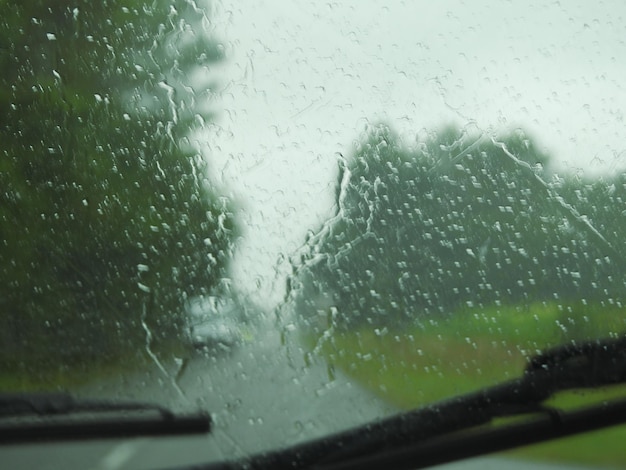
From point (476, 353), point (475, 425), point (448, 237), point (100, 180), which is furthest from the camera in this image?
point (100, 180)

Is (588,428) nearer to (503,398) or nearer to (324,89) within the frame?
(503,398)

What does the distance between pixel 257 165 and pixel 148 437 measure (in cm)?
125

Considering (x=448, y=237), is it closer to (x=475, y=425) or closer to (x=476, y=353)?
(x=476, y=353)

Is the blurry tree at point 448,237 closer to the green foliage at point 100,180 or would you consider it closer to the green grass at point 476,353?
the green grass at point 476,353

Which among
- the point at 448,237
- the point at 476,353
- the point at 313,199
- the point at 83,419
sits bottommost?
the point at 83,419

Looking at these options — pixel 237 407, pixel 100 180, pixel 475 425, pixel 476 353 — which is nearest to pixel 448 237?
pixel 476 353

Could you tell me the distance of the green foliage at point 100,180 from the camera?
11.6 feet

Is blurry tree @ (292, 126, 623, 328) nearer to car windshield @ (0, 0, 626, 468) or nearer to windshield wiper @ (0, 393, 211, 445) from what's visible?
car windshield @ (0, 0, 626, 468)

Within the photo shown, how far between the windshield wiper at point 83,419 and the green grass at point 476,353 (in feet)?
2.04

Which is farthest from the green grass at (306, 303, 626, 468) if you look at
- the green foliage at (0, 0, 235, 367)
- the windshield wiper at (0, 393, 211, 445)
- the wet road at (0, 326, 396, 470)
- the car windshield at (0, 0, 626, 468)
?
the green foliage at (0, 0, 235, 367)

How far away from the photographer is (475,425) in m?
3.02

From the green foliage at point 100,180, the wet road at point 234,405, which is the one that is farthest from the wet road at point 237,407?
the green foliage at point 100,180

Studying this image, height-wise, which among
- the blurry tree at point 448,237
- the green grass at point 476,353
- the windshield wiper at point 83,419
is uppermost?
the blurry tree at point 448,237

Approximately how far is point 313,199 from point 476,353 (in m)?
0.96
